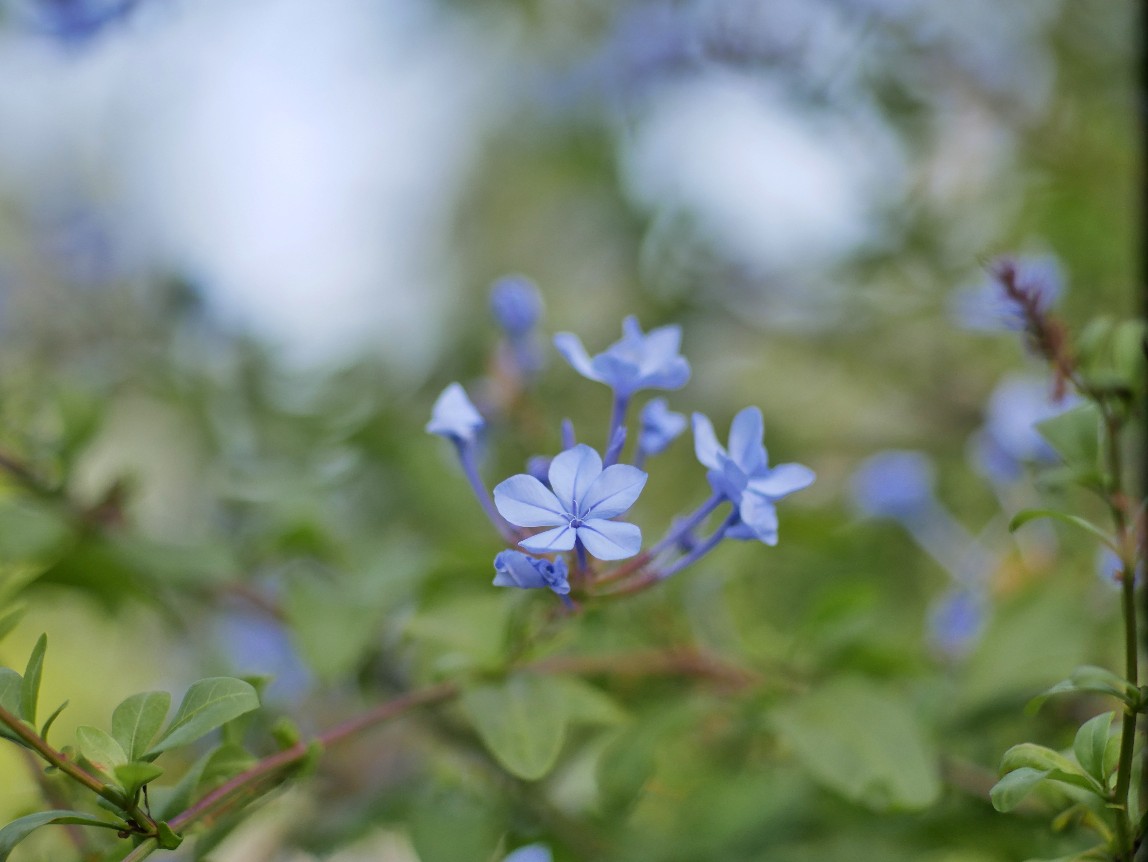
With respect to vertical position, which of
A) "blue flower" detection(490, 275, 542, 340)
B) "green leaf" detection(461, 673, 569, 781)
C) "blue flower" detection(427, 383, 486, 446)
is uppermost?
"blue flower" detection(427, 383, 486, 446)

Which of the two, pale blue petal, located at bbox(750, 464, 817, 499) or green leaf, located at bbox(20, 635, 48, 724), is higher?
pale blue petal, located at bbox(750, 464, 817, 499)

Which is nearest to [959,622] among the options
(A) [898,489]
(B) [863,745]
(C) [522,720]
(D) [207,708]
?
(A) [898,489]

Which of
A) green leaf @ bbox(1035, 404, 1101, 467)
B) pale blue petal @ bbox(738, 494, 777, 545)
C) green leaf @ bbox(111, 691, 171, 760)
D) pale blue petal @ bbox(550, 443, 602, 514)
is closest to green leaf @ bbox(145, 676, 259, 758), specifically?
green leaf @ bbox(111, 691, 171, 760)

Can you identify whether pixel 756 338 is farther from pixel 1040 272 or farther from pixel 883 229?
pixel 1040 272

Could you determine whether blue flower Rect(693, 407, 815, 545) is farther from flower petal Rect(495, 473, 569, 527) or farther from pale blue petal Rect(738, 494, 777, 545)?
flower petal Rect(495, 473, 569, 527)

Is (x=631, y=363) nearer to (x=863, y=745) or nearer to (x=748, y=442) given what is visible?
(x=748, y=442)

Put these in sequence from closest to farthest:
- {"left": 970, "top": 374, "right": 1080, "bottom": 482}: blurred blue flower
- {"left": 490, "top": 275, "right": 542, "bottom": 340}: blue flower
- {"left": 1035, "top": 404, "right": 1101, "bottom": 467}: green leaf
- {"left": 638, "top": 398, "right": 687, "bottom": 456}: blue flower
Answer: {"left": 1035, "top": 404, "right": 1101, "bottom": 467}: green leaf
{"left": 638, "top": 398, "right": 687, "bottom": 456}: blue flower
{"left": 490, "top": 275, "right": 542, "bottom": 340}: blue flower
{"left": 970, "top": 374, "right": 1080, "bottom": 482}: blurred blue flower

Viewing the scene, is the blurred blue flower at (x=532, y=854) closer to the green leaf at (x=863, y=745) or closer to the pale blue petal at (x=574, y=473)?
the green leaf at (x=863, y=745)
